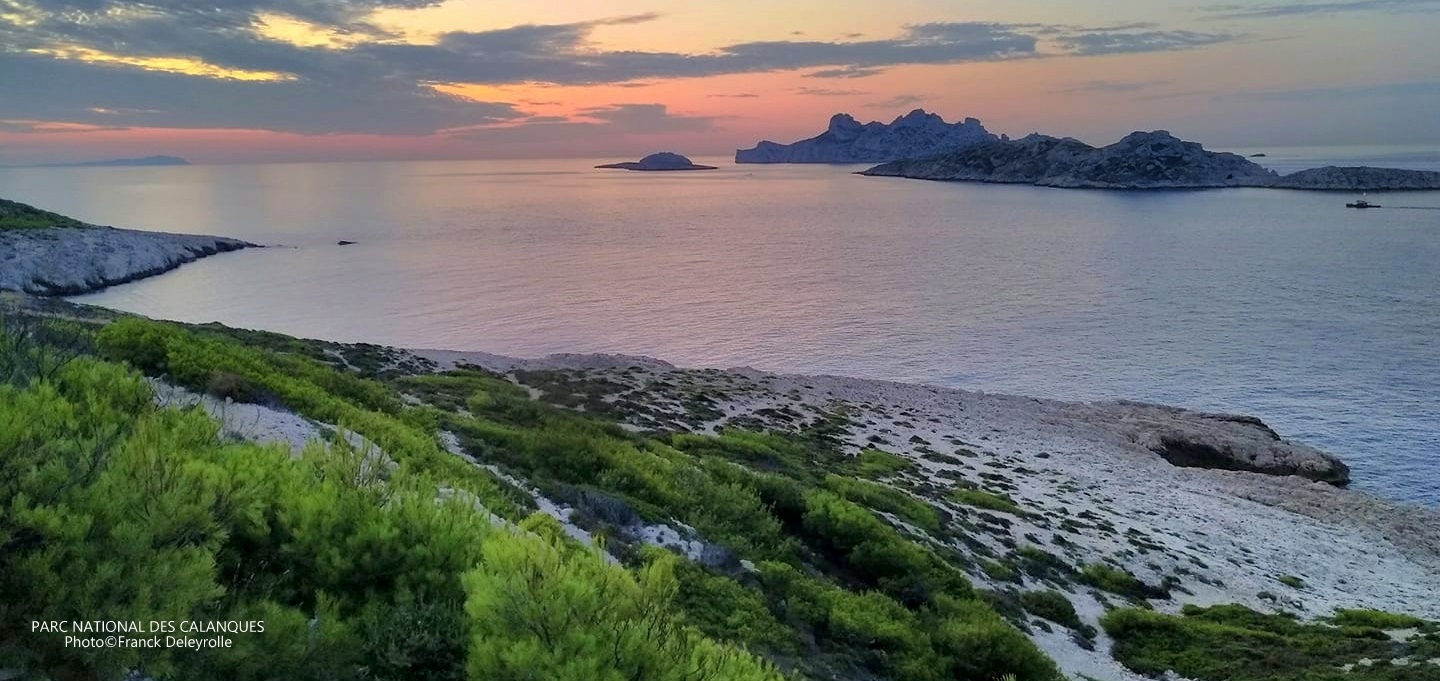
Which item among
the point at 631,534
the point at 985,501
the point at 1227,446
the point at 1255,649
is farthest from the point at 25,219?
the point at 1227,446

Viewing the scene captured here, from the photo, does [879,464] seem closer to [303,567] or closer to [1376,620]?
[1376,620]

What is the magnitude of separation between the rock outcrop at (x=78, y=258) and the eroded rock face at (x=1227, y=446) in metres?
83.9

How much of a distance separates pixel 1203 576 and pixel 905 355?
36.0 metres

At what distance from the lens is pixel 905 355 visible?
58.2m

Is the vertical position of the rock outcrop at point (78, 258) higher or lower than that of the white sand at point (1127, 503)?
higher

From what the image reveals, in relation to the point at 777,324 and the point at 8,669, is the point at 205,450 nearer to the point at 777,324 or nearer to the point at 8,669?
the point at 8,669

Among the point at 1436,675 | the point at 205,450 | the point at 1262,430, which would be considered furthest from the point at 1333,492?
the point at 205,450

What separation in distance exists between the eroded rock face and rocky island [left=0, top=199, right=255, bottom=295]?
83.3 metres

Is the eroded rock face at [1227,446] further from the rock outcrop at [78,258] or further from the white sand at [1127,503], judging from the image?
the rock outcrop at [78,258]

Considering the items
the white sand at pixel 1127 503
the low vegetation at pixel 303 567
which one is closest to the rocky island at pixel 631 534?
the low vegetation at pixel 303 567

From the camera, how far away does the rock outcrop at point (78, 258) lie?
6738cm

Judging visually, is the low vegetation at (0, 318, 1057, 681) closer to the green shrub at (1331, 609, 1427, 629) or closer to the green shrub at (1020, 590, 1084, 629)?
the green shrub at (1020, 590, 1084, 629)

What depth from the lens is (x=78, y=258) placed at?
244 feet

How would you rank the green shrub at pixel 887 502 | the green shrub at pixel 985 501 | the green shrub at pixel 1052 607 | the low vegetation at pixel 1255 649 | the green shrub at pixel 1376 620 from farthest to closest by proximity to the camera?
the green shrub at pixel 985 501 → the green shrub at pixel 887 502 → the green shrub at pixel 1376 620 → the green shrub at pixel 1052 607 → the low vegetation at pixel 1255 649
